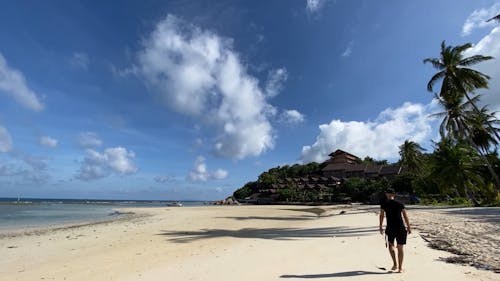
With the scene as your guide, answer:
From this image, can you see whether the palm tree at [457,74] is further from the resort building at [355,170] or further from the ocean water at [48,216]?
the resort building at [355,170]

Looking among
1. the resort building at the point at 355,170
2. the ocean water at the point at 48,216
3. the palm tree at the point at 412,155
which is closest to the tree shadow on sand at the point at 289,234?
the ocean water at the point at 48,216

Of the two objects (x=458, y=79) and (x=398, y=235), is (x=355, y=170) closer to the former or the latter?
(x=458, y=79)

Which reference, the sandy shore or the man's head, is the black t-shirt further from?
the sandy shore

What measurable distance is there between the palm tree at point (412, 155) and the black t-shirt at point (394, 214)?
179 ft

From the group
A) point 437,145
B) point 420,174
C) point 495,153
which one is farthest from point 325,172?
point 437,145

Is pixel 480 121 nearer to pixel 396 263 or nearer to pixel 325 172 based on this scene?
pixel 396 263

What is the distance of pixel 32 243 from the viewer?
43.5 ft

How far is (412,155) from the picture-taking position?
2222 inches

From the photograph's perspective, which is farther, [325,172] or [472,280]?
[325,172]

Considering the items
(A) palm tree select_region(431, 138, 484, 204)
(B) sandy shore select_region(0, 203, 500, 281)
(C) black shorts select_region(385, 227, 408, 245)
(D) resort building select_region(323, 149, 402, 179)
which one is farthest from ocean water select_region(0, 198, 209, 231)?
(D) resort building select_region(323, 149, 402, 179)

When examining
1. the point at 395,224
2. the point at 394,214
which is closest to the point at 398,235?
the point at 395,224

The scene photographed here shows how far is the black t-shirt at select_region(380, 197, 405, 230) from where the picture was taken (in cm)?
651

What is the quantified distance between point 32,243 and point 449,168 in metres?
31.8

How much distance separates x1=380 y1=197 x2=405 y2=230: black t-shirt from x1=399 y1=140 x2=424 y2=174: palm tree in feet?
179
